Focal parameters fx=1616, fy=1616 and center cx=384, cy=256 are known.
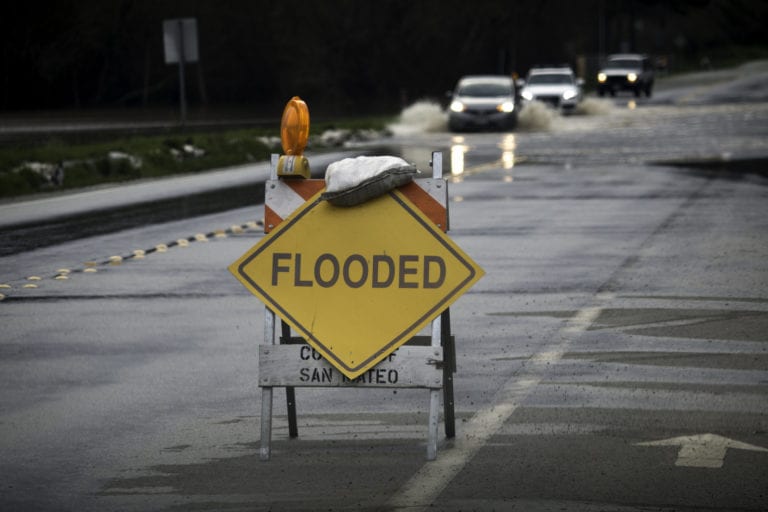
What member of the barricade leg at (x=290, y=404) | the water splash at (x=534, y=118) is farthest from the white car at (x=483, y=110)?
the barricade leg at (x=290, y=404)

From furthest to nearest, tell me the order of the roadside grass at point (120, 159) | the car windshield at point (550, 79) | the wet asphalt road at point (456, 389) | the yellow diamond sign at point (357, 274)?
the car windshield at point (550, 79)
the roadside grass at point (120, 159)
the yellow diamond sign at point (357, 274)
the wet asphalt road at point (456, 389)

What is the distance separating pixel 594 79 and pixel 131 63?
38.3m

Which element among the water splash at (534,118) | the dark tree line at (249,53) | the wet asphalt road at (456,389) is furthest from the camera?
the dark tree line at (249,53)

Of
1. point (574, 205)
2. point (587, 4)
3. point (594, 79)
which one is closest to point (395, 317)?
point (574, 205)

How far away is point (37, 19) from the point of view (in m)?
60.8

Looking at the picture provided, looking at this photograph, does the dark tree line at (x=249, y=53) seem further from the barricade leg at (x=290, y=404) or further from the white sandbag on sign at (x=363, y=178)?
the white sandbag on sign at (x=363, y=178)

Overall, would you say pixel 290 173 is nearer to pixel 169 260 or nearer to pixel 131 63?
pixel 169 260

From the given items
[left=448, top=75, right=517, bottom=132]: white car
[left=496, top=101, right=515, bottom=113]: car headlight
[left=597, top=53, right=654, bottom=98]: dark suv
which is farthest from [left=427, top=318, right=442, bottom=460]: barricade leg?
[left=597, top=53, right=654, bottom=98]: dark suv

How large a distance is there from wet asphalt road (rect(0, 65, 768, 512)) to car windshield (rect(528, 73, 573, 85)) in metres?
40.7

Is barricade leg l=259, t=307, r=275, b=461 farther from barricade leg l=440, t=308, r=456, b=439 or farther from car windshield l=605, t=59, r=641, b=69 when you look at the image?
car windshield l=605, t=59, r=641, b=69

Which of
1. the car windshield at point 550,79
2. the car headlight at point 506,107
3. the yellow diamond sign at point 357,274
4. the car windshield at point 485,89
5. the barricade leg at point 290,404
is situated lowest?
the car windshield at point 550,79

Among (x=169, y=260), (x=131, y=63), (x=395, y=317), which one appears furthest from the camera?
(x=131, y=63)

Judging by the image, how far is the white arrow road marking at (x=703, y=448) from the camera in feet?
23.2

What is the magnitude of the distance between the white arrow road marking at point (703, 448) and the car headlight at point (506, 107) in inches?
1459
